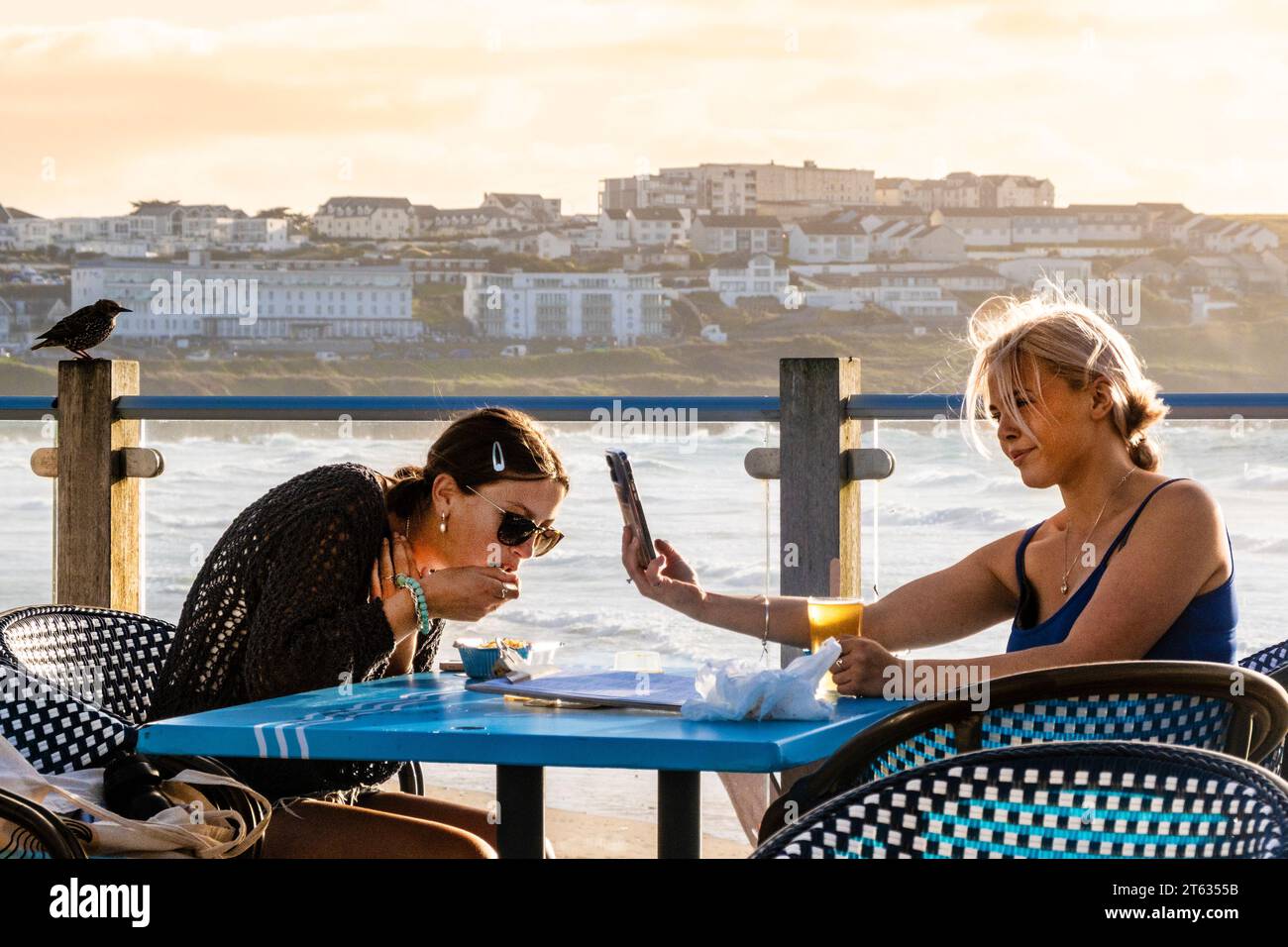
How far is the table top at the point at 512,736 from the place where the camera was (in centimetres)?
186

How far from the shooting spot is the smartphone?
2.56 meters

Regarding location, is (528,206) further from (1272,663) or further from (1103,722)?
(1103,722)

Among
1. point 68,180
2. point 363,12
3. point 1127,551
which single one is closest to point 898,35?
point 363,12

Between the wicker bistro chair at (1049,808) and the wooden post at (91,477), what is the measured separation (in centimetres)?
297

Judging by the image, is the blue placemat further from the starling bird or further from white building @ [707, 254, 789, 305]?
white building @ [707, 254, 789, 305]

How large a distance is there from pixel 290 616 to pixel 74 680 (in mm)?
434

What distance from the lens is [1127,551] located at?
2.23 m

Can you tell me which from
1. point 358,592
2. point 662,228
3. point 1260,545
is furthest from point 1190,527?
point 662,228

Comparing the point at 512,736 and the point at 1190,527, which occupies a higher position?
the point at 1190,527

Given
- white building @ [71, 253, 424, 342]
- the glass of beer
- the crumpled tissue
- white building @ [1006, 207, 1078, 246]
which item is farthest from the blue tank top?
white building @ [1006, 207, 1078, 246]

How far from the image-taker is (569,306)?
4944 centimetres

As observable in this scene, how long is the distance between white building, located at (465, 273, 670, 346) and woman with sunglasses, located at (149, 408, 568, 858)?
142ft

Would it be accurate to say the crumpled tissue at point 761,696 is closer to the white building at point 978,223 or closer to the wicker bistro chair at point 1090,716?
the wicker bistro chair at point 1090,716

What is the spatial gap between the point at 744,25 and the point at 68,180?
2280cm
